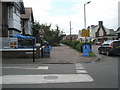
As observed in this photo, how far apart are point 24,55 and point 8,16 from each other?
11.1 meters

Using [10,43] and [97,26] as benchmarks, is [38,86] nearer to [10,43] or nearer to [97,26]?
[10,43]

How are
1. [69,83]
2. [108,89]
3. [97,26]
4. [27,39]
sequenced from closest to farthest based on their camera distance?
1. [108,89]
2. [69,83]
3. [27,39]
4. [97,26]

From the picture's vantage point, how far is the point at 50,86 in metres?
5.82

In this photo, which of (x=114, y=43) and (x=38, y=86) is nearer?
(x=38, y=86)

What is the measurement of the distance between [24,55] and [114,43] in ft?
29.3

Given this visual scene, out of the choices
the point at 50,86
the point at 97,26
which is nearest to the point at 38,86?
the point at 50,86

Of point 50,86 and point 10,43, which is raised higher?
point 10,43

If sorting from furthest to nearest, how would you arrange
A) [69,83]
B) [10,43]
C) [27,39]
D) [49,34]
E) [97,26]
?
1. [97,26]
2. [49,34]
3. [27,39]
4. [10,43]
5. [69,83]

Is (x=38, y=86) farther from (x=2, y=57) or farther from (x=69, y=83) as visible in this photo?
(x=2, y=57)

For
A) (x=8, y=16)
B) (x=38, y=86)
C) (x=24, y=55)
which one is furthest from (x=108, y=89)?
(x=8, y=16)

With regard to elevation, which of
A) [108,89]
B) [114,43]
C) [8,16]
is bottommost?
[108,89]

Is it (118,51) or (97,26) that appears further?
(97,26)

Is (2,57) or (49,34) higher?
(49,34)

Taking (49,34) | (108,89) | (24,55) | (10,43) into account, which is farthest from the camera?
(49,34)
